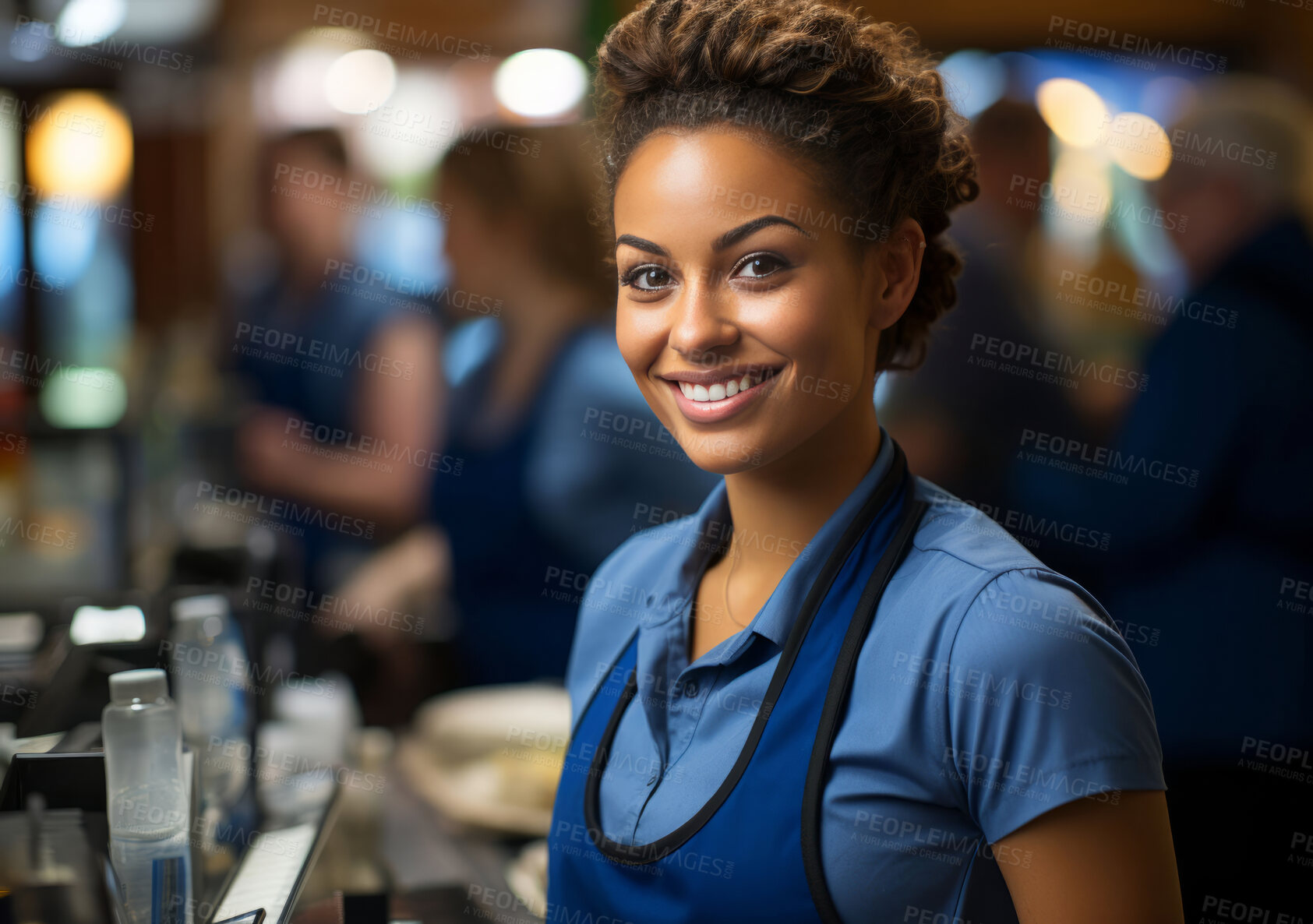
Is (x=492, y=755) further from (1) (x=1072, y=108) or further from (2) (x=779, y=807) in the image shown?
(1) (x=1072, y=108)

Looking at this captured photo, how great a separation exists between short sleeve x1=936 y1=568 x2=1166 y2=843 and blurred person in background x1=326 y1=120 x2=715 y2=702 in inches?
40.8

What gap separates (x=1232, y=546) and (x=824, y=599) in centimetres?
105

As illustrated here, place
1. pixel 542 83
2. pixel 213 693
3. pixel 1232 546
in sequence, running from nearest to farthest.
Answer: pixel 213 693, pixel 1232 546, pixel 542 83

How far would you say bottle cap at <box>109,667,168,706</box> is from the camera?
3.58 ft

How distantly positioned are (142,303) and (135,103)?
39.2 inches

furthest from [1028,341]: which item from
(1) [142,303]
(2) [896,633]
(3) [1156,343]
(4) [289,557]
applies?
(1) [142,303]

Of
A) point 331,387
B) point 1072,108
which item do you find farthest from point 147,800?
point 1072,108

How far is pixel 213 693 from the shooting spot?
55.3 inches

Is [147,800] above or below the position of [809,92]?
below

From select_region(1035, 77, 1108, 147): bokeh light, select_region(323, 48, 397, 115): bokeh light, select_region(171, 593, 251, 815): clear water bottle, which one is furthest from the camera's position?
select_region(323, 48, 397, 115): bokeh light

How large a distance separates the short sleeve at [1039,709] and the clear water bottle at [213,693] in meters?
0.96

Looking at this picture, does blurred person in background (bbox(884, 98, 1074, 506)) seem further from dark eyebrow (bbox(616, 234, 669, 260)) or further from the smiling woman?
dark eyebrow (bbox(616, 234, 669, 260))

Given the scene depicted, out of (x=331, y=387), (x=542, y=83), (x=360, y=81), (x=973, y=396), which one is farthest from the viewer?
(x=360, y=81)

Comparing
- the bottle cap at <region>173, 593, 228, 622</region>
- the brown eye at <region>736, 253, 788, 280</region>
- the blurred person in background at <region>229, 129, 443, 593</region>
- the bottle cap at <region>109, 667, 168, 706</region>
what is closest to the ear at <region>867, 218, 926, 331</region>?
the brown eye at <region>736, 253, 788, 280</region>
